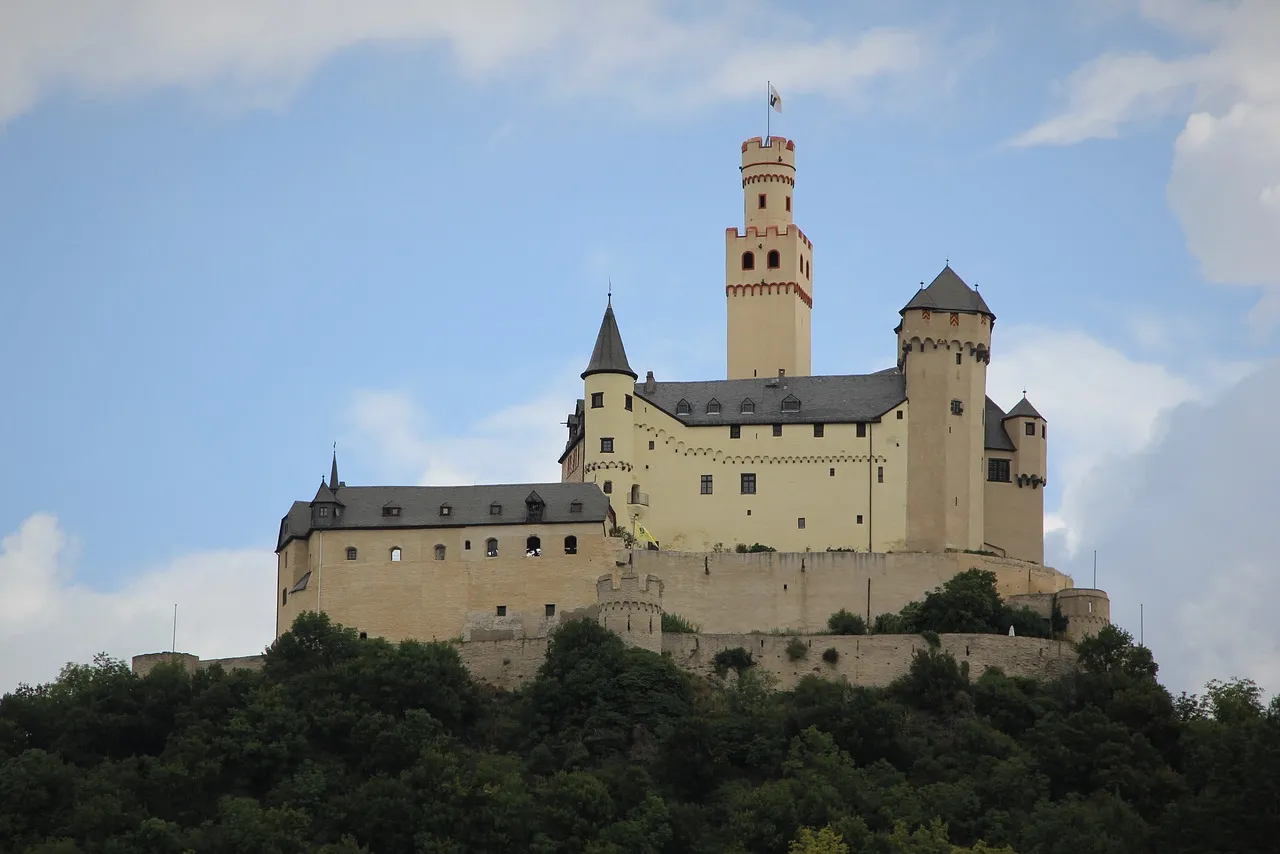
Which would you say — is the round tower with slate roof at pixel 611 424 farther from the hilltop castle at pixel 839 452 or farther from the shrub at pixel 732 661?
the shrub at pixel 732 661

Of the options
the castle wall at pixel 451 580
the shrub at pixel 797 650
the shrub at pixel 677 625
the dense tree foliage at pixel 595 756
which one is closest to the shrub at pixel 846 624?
the shrub at pixel 797 650

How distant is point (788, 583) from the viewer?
97.5 m

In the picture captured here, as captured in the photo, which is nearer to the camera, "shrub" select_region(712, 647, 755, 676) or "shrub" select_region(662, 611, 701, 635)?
"shrub" select_region(712, 647, 755, 676)

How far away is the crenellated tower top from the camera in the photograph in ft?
361

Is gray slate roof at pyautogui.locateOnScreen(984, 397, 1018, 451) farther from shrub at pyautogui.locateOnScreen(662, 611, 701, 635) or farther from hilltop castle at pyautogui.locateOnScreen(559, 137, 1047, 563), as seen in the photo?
shrub at pyautogui.locateOnScreen(662, 611, 701, 635)

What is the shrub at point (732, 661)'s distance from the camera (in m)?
92.4

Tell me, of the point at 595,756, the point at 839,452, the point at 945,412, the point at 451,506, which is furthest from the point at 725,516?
the point at 595,756

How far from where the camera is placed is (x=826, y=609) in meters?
97.2

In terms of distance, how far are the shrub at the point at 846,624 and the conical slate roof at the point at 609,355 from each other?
40.0ft

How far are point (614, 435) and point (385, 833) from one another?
69.8 feet

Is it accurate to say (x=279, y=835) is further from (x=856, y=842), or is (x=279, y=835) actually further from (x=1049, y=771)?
(x=1049, y=771)

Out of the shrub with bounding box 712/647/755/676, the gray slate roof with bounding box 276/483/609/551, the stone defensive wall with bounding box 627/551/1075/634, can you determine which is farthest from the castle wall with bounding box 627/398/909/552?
the shrub with bounding box 712/647/755/676

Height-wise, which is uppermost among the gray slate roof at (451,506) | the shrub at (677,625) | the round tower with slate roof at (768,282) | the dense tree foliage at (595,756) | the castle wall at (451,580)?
the round tower with slate roof at (768,282)

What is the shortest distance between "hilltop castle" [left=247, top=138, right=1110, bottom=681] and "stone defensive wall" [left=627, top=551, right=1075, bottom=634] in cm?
7
